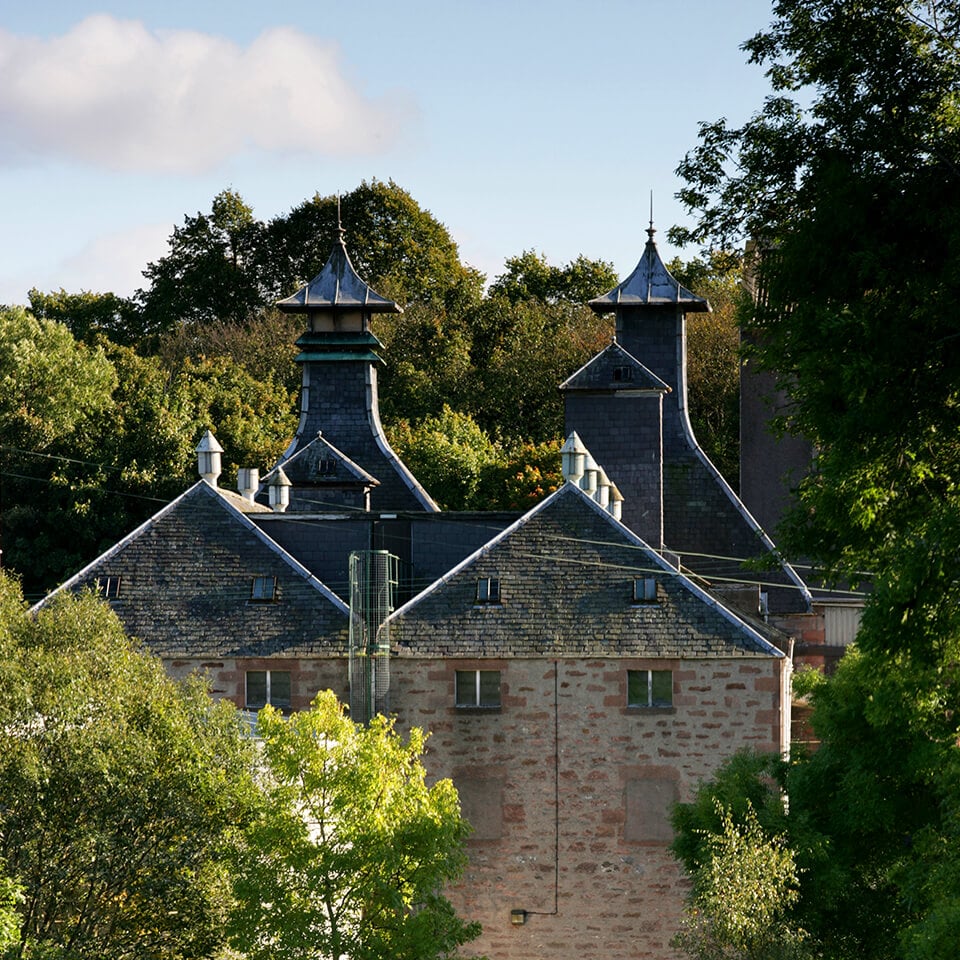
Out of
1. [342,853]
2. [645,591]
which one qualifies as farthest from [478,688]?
[342,853]

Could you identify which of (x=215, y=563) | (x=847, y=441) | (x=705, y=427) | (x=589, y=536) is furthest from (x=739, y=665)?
(x=705, y=427)

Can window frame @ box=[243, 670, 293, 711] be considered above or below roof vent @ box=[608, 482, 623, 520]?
below

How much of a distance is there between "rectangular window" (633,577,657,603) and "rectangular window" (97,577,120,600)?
10456 mm

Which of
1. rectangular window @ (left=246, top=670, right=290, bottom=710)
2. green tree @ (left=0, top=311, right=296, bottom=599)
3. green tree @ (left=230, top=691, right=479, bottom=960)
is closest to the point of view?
green tree @ (left=230, top=691, right=479, bottom=960)

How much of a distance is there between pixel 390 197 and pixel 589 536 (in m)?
34.7

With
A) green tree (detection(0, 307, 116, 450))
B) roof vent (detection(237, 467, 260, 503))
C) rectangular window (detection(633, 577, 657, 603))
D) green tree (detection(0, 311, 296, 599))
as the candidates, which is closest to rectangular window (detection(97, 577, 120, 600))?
roof vent (detection(237, 467, 260, 503))

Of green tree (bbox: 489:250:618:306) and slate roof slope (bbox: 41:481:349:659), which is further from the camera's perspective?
green tree (bbox: 489:250:618:306)

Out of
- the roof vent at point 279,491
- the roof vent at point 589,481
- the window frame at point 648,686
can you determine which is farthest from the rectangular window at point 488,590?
the roof vent at point 279,491

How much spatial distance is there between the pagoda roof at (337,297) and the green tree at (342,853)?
1999 centimetres

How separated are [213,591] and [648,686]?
29.6 feet

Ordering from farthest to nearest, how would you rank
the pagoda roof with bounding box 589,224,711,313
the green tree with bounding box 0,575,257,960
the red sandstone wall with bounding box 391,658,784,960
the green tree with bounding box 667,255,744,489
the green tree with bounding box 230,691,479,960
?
1. the green tree with bounding box 667,255,744,489
2. the pagoda roof with bounding box 589,224,711,313
3. the red sandstone wall with bounding box 391,658,784,960
4. the green tree with bounding box 230,691,479,960
5. the green tree with bounding box 0,575,257,960

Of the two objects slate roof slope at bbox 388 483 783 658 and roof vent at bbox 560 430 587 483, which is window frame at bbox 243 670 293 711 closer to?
slate roof slope at bbox 388 483 783 658

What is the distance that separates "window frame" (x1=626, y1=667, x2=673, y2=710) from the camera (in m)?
36.4

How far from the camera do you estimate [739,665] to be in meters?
36.2
